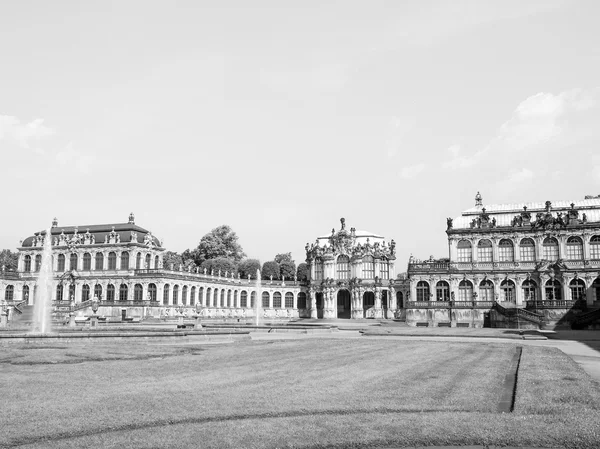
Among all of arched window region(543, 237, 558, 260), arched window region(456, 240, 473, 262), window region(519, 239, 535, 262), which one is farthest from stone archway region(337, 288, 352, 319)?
arched window region(543, 237, 558, 260)

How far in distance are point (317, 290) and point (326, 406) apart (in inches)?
3788

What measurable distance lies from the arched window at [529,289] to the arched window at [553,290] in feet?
5.89

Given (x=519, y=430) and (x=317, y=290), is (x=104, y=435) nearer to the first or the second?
(x=519, y=430)

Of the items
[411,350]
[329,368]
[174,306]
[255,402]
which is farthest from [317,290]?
[255,402]

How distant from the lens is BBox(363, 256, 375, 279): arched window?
4198 inches

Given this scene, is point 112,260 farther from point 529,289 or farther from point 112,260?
point 529,289

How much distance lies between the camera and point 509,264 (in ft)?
275

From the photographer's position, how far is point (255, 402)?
14484mm

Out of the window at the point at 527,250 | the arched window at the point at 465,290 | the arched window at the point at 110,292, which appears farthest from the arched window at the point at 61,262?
the window at the point at 527,250

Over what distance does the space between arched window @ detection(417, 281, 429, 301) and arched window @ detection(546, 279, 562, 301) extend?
16907 millimetres

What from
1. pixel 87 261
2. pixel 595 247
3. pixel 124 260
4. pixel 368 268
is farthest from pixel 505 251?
pixel 87 261

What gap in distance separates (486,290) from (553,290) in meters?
9.01

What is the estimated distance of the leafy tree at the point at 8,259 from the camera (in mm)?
135625

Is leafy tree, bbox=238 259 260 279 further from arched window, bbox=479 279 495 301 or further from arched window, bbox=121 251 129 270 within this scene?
arched window, bbox=479 279 495 301
